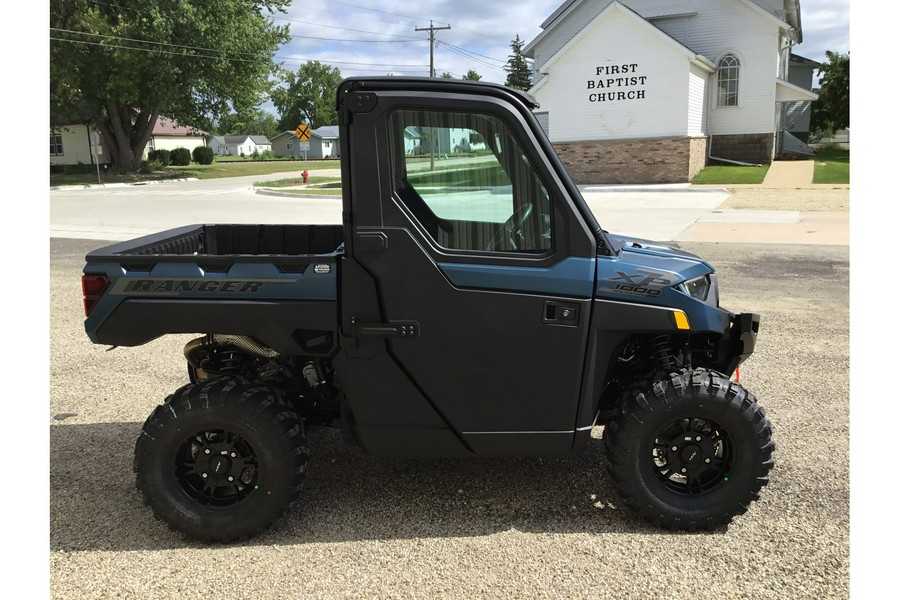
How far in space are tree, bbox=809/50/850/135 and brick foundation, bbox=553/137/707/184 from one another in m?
20.8

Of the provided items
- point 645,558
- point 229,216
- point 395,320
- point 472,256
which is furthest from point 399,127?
point 229,216

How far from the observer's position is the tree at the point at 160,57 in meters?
35.8

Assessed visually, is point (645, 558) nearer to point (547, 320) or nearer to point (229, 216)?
point (547, 320)

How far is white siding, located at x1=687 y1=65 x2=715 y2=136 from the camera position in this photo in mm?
28234

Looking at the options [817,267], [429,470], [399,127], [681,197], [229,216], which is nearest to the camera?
[399,127]

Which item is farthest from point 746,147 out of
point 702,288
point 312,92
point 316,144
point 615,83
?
point 312,92

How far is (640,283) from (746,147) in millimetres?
32540

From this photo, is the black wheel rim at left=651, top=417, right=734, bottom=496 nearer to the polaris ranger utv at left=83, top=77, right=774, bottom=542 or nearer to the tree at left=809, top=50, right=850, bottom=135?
the polaris ranger utv at left=83, top=77, right=774, bottom=542

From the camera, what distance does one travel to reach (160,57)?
36.5m

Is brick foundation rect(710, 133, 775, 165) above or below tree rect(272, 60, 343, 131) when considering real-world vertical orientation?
below

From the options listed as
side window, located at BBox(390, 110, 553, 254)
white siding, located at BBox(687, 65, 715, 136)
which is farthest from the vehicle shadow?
white siding, located at BBox(687, 65, 715, 136)

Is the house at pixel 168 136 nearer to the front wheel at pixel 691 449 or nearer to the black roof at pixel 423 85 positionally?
the black roof at pixel 423 85

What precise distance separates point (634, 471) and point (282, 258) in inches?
75.7

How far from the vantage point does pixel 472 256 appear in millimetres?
3268
